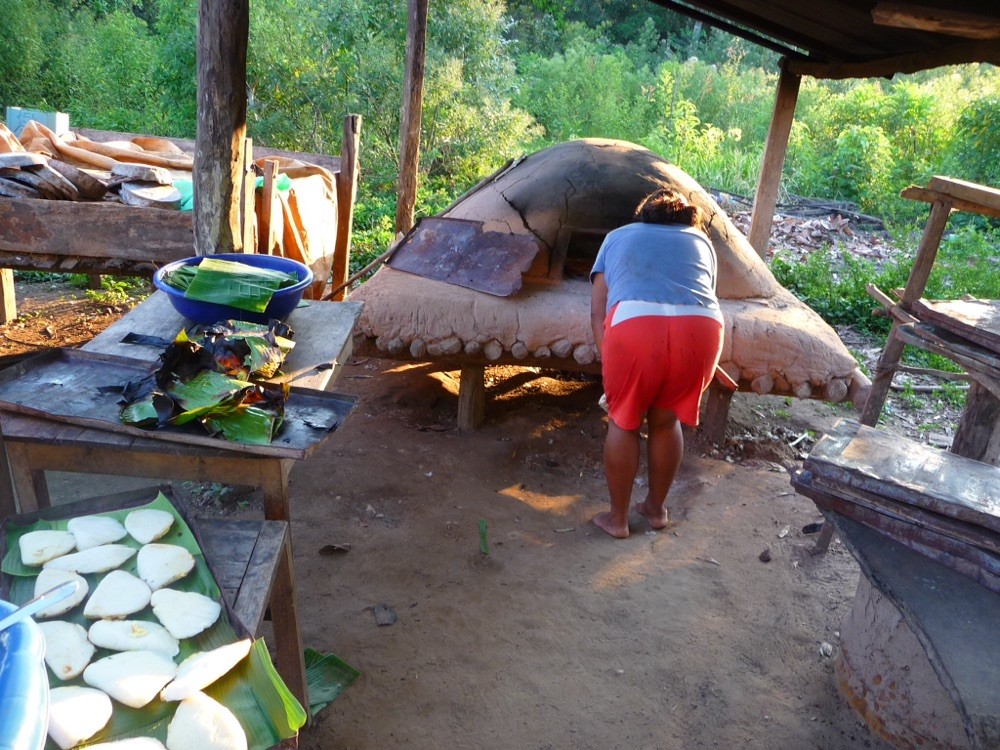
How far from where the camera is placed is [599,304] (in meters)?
3.50

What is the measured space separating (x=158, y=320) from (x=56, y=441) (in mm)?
883

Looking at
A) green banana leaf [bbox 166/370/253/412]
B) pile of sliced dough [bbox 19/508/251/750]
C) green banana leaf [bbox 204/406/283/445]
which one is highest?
green banana leaf [bbox 166/370/253/412]

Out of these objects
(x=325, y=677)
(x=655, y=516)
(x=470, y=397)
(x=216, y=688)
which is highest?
(x=216, y=688)

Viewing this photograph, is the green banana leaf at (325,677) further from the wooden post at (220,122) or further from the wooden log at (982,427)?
the wooden log at (982,427)

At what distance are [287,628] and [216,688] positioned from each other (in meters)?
0.98

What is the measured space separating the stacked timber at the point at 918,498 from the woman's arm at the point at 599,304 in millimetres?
1373

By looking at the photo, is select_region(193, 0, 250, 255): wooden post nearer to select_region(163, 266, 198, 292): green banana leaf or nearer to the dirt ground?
select_region(163, 266, 198, 292): green banana leaf

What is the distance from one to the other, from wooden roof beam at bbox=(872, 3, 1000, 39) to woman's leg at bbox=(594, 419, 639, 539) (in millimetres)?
1967

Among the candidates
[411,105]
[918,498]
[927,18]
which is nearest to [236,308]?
[918,498]

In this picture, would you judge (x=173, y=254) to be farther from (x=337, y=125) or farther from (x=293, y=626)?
(x=337, y=125)

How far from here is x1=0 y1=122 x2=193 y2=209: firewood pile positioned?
4.02 m

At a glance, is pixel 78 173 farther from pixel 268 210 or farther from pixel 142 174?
pixel 268 210

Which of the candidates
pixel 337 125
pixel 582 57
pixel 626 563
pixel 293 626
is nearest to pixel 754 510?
pixel 626 563

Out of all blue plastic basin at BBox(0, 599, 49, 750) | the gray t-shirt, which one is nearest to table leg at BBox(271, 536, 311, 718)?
blue plastic basin at BBox(0, 599, 49, 750)
